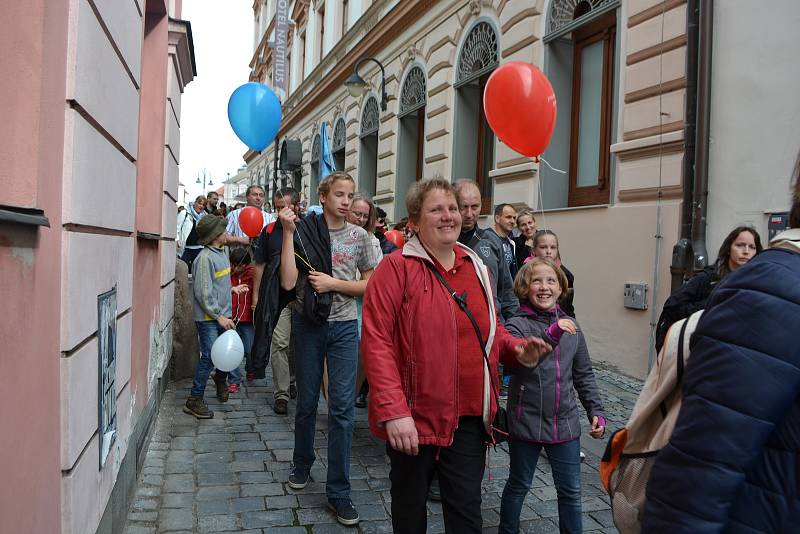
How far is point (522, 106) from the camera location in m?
5.88

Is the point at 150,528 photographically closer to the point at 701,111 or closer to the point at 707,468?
the point at 707,468

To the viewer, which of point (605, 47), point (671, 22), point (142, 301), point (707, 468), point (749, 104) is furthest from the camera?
point (605, 47)

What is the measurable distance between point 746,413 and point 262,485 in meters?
3.40

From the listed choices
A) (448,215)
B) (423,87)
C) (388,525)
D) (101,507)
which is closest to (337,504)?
(388,525)

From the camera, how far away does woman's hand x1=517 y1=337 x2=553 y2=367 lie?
103 inches

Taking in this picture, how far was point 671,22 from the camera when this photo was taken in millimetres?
7020

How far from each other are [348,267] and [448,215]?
1398 millimetres

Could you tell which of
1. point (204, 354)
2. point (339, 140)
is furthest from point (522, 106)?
point (339, 140)

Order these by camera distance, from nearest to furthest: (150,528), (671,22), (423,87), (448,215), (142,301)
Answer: (448,215) < (150,528) < (142,301) < (671,22) < (423,87)

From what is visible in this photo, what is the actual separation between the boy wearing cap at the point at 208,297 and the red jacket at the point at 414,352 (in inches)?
132

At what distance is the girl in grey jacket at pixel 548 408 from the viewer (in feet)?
10.1

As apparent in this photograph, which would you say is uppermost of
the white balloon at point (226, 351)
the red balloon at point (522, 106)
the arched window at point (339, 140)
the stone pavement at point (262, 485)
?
the arched window at point (339, 140)

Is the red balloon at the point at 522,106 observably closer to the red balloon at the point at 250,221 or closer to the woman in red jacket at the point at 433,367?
the red balloon at the point at 250,221

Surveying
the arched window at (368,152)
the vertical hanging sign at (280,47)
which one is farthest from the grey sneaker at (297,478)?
the vertical hanging sign at (280,47)
